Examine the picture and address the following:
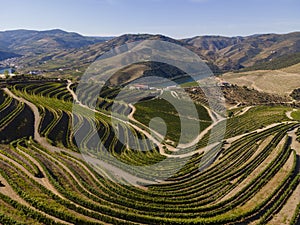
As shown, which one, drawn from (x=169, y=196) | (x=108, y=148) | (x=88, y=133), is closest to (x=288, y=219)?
(x=169, y=196)

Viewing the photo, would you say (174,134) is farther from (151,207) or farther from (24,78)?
(24,78)

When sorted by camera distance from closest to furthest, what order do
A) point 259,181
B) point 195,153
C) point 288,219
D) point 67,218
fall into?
point 67,218
point 288,219
point 259,181
point 195,153

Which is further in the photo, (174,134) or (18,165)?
(174,134)

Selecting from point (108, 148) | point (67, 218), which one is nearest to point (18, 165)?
point (67, 218)

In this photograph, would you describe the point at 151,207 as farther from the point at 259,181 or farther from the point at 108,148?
the point at 108,148

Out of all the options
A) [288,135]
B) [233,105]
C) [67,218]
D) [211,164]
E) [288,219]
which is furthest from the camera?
[233,105]

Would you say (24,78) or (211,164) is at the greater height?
(24,78)
